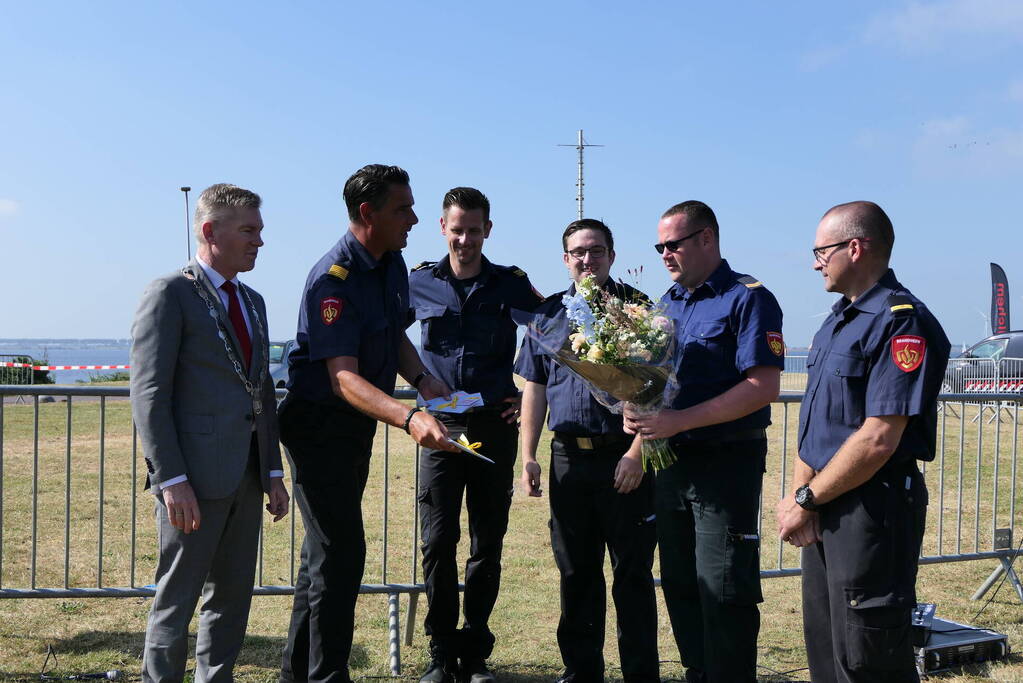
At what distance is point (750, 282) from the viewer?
12.0 feet

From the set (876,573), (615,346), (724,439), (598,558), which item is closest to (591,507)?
(598,558)

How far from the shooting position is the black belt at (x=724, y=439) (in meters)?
3.57

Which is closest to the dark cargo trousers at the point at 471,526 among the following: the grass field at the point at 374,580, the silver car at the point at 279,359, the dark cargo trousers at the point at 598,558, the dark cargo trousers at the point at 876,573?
the dark cargo trousers at the point at 598,558

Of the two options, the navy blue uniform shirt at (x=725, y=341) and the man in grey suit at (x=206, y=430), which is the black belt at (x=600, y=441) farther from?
the man in grey suit at (x=206, y=430)

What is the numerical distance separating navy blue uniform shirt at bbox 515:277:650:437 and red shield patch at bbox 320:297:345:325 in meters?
0.88

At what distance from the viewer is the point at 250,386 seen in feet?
11.1

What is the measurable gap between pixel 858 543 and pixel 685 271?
1324 millimetres

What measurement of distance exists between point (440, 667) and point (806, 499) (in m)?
2.05

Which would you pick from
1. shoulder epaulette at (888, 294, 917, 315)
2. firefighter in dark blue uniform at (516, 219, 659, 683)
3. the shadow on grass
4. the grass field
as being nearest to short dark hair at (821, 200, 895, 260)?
shoulder epaulette at (888, 294, 917, 315)

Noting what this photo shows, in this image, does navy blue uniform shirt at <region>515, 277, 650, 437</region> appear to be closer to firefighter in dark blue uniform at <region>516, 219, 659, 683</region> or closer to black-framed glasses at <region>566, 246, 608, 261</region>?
firefighter in dark blue uniform at <region>516, 219, 659, 683</region>

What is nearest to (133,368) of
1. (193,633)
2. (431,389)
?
(431,389)

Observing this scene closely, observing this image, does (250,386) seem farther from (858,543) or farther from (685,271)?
(858,543)

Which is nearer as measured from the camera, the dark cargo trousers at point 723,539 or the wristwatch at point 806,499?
the wristwatch at point 806,499

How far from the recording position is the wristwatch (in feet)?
10.2
